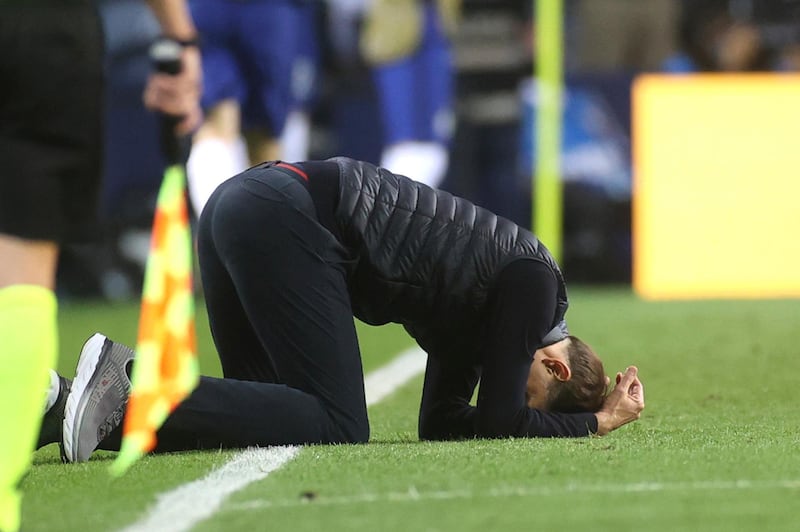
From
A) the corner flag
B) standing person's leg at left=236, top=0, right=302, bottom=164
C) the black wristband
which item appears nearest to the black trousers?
the corner flag

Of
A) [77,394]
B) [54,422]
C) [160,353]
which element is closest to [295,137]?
[160,353]

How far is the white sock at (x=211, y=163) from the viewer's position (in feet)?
32.0

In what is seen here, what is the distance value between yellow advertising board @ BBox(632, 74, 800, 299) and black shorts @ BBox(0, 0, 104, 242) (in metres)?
7.74

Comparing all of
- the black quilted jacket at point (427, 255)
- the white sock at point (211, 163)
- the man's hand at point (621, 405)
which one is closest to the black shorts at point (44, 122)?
the black quilted jacket at point (427, 255)

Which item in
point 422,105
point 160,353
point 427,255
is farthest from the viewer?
point 422,105

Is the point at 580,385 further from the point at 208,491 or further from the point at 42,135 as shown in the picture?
the point at 42,135

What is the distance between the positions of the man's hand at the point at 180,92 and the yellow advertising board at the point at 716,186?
7.08 metres

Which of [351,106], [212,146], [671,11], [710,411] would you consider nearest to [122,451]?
[710,411]

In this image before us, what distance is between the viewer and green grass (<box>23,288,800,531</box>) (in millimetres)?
3131

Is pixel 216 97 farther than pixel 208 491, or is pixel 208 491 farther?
pixel 216 97

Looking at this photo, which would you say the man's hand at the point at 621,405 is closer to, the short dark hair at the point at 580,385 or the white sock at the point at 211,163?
the short dark hair at the point at 580,385

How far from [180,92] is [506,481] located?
1.42 meters

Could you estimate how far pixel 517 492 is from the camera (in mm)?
3377

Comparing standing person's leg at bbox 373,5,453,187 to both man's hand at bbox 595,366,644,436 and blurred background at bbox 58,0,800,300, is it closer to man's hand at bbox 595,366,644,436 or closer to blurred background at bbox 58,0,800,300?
blurred background at bbox 58,0,800,300
